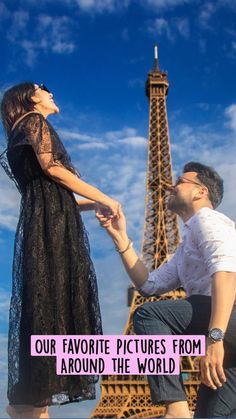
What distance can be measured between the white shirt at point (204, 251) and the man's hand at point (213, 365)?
33 centimetres

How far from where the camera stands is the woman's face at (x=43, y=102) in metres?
3.71

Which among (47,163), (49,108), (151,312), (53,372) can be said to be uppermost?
(49,108)

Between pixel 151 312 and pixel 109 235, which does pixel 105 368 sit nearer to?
pixel 151 312

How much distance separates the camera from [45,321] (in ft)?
10.6

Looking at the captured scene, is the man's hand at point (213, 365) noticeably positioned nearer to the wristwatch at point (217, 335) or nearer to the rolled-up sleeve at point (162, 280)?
the wristwatch at point (217, 335)

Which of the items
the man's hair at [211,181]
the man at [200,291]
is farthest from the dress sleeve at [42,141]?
the man's hair at [211,181]

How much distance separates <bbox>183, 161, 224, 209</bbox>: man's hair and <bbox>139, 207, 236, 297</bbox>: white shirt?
246 millimetres

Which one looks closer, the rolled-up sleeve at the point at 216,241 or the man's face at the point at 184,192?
the rolled-up sleeve at the point at 216,241

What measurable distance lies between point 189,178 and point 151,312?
0.91 meters

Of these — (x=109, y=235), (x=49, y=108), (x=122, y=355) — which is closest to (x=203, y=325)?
(x=122, y=355)

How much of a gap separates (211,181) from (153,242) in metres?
27.6

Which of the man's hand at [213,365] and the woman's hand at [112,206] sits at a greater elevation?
the woman's hand at [112,206]

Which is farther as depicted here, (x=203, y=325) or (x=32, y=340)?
(x=32, y=340)

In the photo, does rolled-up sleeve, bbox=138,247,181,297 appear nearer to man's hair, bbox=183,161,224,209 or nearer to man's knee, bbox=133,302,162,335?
man's hair, bbox=183,161,224,209
